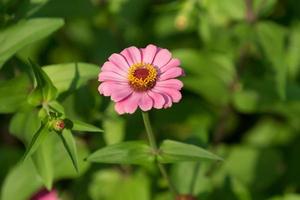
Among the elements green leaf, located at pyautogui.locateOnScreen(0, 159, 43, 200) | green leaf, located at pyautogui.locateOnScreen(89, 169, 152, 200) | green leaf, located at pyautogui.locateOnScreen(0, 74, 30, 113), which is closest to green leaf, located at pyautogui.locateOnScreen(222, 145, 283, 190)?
green leaf, located at pyautogui.locateOnScreen(89, 169, 152, 200)

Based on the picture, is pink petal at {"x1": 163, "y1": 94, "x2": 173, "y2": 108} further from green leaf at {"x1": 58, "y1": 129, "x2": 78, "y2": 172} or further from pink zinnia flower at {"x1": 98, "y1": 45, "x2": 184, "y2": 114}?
green leaf at {"x1": 58, "y1": 129, "x2": 78, "y2": 172}

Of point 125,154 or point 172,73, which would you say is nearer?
point 172,73

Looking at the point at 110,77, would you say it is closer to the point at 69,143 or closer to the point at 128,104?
the point at 128,104

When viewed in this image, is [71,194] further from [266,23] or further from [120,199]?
[266,23]

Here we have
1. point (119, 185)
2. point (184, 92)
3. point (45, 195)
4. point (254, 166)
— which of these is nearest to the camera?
Answer: point (119, 185)

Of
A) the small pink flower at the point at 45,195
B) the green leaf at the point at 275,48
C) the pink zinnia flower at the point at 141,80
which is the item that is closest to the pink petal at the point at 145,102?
the pink zinnia flower at the point at 141,80

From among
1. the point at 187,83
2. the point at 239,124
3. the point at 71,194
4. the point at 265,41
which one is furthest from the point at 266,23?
the point at 71,194

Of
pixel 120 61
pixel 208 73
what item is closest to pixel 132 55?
pixel 120 61

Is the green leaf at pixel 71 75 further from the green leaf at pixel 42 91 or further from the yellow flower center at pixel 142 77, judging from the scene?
the yellow flower center at pixel 142 77
